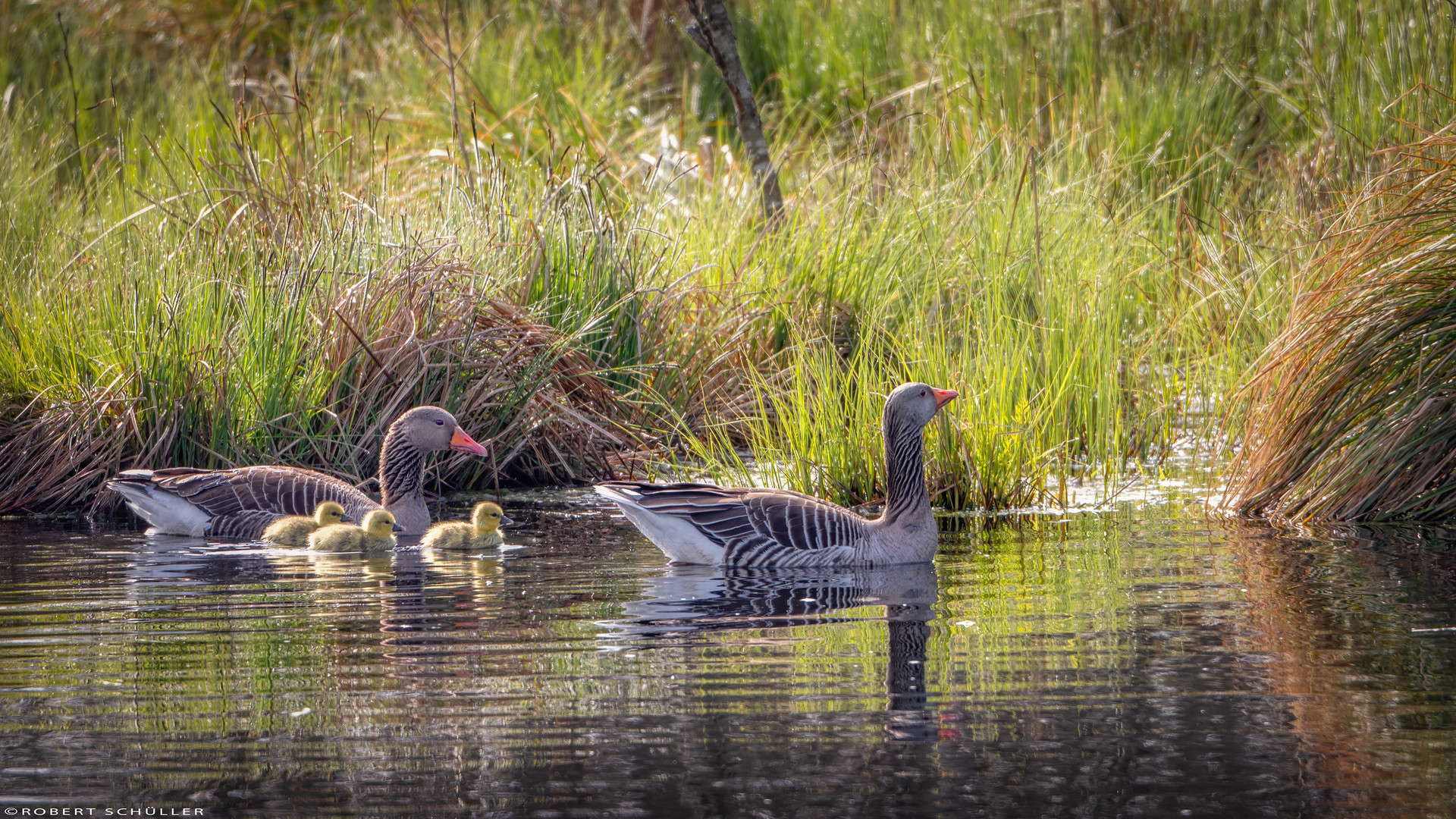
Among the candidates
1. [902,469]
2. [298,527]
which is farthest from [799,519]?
[298,527]

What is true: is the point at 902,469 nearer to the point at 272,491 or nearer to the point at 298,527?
the point at 298,527

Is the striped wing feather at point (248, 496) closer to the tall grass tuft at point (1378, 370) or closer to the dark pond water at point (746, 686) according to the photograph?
the dark pond water at point (746, 686)

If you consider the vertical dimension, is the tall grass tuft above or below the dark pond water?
above

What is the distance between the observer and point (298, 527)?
905cm

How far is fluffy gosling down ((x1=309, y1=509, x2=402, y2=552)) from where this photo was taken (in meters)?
8.84

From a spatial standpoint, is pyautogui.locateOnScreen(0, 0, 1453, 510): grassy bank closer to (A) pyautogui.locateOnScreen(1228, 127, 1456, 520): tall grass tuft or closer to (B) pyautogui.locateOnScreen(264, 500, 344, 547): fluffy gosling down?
(A) pyautogui.locateOnScreen(1228, 127, 1456, 520): tall grass tuft

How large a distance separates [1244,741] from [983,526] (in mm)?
4327

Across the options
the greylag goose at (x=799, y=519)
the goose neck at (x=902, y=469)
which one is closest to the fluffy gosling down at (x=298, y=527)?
the greylag goose at (x=799, y=519)

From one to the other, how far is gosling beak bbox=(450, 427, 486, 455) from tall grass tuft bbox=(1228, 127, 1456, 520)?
13.7 ft

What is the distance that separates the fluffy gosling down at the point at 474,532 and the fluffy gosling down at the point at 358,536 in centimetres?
25

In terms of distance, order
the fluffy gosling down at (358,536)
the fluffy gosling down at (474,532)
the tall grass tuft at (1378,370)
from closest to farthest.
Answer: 1. the tall grass tuft at (1378,370)
2. the fluffy gosling down at (474,532)
3. the fluffy gosling down at (358,536)

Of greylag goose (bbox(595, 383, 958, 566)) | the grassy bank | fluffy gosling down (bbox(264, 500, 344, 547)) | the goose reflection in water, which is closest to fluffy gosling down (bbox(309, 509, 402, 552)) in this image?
fluffy gosling down (bbox(264, 500, 344, 547))

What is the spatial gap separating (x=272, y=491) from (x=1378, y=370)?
5866mm

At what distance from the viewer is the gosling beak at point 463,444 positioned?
941 cm
